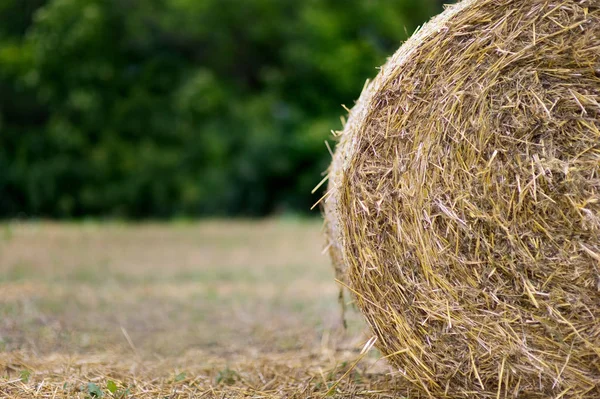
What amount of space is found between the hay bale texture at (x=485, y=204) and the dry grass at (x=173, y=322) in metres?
0.53

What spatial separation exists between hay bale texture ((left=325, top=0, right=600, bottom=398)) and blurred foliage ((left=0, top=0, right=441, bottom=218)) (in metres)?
11.1

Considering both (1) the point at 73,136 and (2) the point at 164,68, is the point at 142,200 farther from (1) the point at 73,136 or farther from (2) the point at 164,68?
(2) the point at 164,68

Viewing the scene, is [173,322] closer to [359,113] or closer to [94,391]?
[94,391]

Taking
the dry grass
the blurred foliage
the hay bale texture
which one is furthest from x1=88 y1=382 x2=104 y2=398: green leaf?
the blurred foliage

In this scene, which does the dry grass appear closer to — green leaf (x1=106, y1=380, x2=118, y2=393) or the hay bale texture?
green leaf (x1=106, y1=380, x2=118, y2=393)

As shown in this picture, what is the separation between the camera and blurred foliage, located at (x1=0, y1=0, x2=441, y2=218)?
14844 mm

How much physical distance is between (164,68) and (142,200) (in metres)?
3.14

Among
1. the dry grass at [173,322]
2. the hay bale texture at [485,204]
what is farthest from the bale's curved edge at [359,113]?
the dry grass at [173,322]

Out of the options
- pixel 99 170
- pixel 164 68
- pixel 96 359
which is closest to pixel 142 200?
pixel 99 170

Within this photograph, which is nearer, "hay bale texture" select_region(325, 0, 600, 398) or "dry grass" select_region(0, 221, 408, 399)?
"hay bale texture" select_region(325, 0, 600, 398)

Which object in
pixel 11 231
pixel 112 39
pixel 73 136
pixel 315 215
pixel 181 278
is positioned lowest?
pixel 315 215

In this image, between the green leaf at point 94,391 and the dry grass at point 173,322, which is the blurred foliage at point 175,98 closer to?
the dry grass at point 173,322

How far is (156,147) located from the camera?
15.7 meters

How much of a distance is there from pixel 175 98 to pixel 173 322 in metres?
10.7
